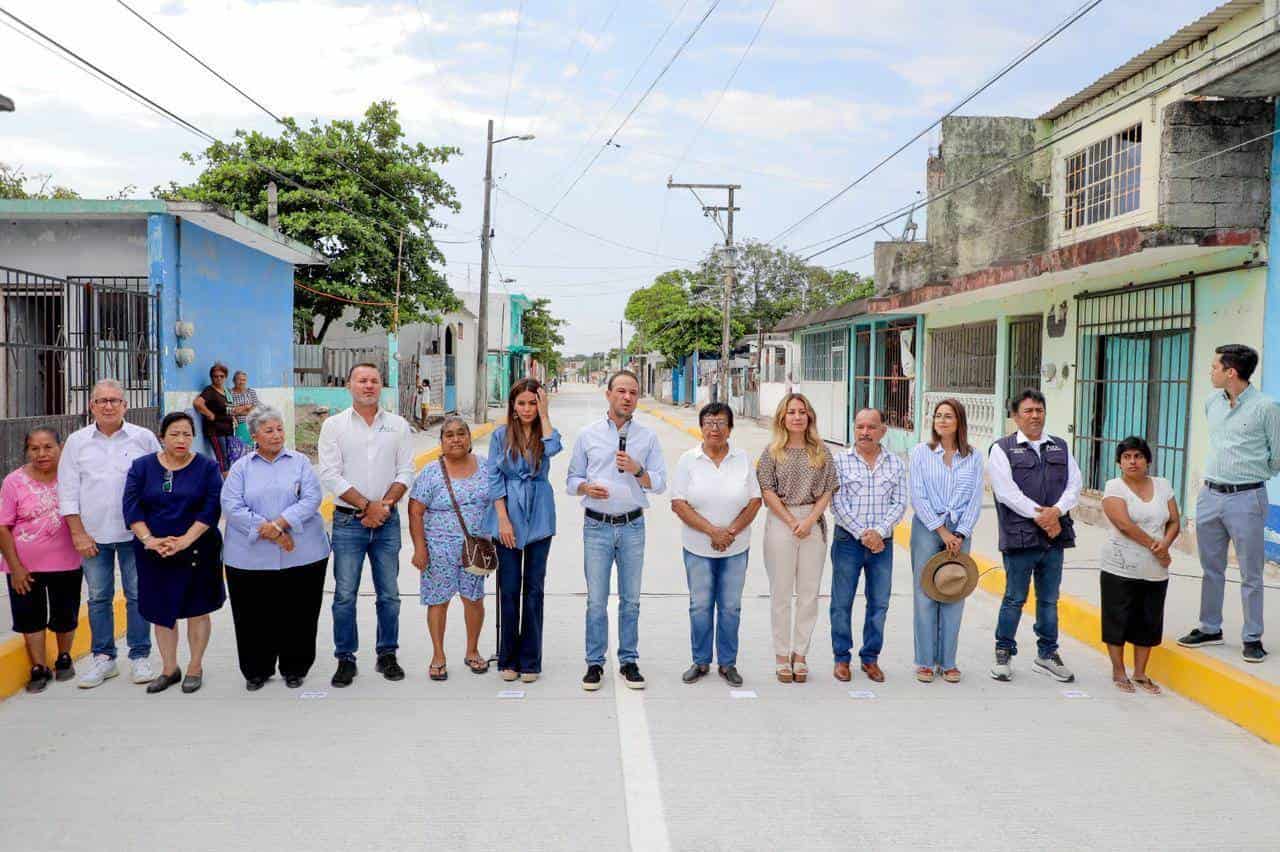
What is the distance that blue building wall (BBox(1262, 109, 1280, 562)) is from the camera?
858cm

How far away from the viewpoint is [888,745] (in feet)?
16.0

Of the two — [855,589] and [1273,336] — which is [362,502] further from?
[1273,336]

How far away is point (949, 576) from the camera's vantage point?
5.82 metres

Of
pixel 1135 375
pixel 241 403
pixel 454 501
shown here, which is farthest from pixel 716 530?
pixel 241 403

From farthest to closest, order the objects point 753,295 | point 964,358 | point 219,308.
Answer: point 753,295 → point 964,358 → point 219,308

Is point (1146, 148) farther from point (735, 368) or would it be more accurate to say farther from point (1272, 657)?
point (735, 368)

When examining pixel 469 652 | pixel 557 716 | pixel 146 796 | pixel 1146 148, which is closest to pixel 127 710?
pixel 146 796

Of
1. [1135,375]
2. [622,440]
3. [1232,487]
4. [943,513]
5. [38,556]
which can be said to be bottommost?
[38,556]

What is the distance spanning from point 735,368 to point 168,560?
124 ft

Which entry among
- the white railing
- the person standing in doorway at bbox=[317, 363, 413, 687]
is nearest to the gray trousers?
the person standing in doorway at bbox=[317, 363, 413, 687]

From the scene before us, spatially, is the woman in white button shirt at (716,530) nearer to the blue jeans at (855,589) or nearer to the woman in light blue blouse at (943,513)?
the blue jeans at (855,589)

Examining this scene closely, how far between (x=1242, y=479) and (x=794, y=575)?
2.64 metres

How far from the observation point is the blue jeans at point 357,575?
5.84m

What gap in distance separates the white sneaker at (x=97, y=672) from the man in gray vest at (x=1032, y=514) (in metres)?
4.99
